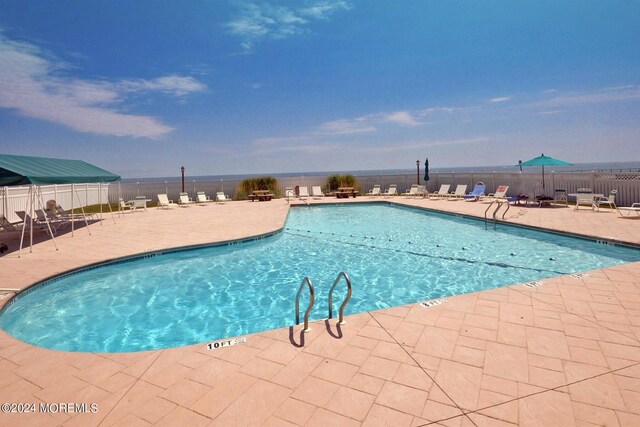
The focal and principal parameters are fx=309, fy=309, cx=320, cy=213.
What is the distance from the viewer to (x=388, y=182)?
21.9 metres

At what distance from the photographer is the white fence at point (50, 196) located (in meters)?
11.6

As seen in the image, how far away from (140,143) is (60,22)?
31740 millimetres

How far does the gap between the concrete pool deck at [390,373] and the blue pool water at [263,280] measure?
1.27 metres

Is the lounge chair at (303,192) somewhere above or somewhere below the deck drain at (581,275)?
above

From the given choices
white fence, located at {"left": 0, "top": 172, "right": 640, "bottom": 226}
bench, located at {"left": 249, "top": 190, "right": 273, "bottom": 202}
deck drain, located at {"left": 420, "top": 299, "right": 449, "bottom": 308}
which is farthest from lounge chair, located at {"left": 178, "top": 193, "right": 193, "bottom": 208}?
deck drain, located at {"left": 420, "top": 299, "right": 449, "bottom": 308}

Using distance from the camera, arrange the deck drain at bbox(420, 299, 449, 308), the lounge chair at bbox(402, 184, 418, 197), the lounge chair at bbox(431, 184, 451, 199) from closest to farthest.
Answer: the deck drain at bbox(420, 299, 449, 308) < the lounge chair at bbox(431, 184, 451, 199) < the lounge chair at bbox(402, 184, 418, 197)

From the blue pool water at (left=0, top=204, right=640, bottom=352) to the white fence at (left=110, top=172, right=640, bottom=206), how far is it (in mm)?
6115

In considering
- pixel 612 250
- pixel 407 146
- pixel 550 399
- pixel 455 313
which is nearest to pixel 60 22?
pixel 455 313

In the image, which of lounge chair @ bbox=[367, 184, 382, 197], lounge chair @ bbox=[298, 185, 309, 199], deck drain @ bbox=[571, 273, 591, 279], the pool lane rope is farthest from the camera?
lounge chair @ bbox=[367, 184, 382, 197]

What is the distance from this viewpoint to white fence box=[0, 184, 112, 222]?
457 inches

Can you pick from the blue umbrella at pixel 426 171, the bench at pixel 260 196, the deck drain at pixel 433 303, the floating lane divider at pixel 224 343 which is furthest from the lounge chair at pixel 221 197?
the deck drain at pixel 433 303

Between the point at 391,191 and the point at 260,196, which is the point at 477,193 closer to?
the point at 391,191

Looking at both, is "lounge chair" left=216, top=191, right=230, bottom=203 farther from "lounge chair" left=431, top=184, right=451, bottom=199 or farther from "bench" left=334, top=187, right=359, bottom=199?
"lounge chair" left=431, top=184, right=451, bottom=199

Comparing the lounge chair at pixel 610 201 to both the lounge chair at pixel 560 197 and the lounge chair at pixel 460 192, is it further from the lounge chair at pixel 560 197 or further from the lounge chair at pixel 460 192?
the lounge chair at pixel 460 192
